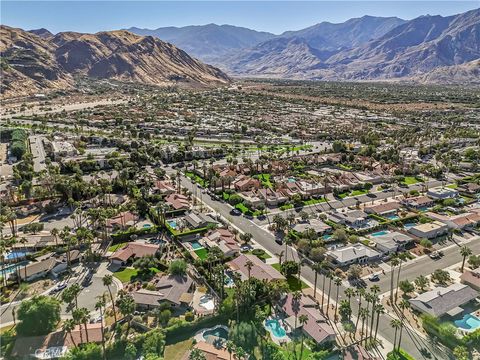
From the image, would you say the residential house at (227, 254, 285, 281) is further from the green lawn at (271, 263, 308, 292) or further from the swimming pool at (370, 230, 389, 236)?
the swimming pool at (370, 230, 389, 236)

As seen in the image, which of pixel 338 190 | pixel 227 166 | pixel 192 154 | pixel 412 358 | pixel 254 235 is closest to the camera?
pixel 412 358

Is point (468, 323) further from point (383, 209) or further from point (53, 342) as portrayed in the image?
point (53, 342)

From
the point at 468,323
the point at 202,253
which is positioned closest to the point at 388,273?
the point at 468,323

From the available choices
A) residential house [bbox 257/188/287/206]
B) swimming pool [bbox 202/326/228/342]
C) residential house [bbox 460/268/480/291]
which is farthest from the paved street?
swimming pool [bbox 202/326/228/342]

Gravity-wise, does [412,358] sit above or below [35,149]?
below

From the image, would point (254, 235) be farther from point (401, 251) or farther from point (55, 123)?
point (55, 123)

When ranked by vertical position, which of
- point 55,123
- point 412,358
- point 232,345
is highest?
point 55,123

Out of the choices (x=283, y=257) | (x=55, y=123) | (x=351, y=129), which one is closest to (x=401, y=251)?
(x=283, y=257)
